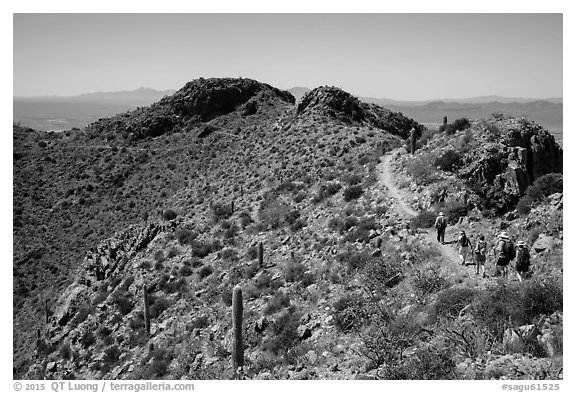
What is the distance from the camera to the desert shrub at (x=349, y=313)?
1454cm

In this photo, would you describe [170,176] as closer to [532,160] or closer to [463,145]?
[463,145]

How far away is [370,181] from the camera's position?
2642 centimetres

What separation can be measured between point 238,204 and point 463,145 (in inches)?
724

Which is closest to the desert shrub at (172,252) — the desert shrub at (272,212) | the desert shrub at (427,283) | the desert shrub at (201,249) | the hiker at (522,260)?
the desert shrub at (201,249)

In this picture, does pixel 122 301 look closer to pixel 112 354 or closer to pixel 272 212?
pixel 112 354

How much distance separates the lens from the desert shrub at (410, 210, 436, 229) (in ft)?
61.6

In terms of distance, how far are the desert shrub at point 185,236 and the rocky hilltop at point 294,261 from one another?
6.0 inches

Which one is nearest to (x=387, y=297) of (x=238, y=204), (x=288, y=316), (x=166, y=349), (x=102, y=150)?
(x=288, y=316)

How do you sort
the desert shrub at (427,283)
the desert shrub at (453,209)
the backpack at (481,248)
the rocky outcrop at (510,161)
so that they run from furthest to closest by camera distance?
the rocky outcrop at (510,161), the desert shrub at (453,209), the desert shrub at (427,283), the backpack at (481,248)

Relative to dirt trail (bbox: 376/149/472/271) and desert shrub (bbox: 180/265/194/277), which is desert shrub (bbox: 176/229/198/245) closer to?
desert shrub (bbox: 180/265/194/277)

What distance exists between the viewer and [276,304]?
716 inches

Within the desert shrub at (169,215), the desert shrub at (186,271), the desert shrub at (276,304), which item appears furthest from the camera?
the desert shrub at (169,215)

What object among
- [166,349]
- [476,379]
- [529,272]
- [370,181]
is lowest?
[166,349]

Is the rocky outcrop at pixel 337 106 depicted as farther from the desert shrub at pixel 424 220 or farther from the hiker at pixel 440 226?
the hiker at pixel 440 226
